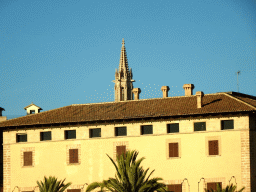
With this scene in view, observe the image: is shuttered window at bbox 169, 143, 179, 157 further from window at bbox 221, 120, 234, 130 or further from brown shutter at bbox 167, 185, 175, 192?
window at bbox 221, 120, 234, 130

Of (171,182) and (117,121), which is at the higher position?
(117,121)

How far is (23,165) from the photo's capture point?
60219 millimetres

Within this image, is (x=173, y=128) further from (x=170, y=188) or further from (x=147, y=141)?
(x=170, y=188)

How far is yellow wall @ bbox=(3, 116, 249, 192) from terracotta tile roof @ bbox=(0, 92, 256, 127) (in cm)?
84

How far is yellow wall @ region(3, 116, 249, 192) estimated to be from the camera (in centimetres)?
5462

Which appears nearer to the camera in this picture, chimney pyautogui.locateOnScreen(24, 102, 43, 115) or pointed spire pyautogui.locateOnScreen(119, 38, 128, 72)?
chimney pyautogui.locateOnScreen(24, 102, 43, 115)

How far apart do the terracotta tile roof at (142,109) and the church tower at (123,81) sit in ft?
208

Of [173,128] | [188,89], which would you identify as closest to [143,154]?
[173,128]

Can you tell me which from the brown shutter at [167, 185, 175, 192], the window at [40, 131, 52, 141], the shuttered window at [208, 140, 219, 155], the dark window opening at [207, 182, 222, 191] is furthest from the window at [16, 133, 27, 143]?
the dark window opening at [207, 182, 222, 191]

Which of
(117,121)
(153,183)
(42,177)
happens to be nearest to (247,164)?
(153,183)

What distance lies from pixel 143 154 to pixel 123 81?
242 feet

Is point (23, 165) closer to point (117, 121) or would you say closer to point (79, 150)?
point (79, 150)

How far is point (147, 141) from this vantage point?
187 ft

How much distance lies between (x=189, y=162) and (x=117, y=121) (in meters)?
7.27
